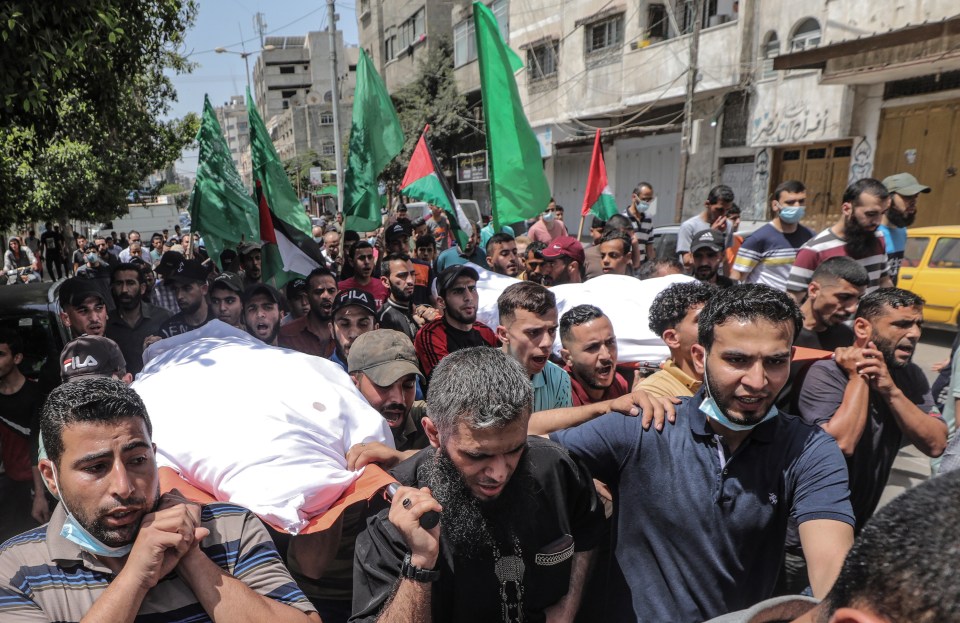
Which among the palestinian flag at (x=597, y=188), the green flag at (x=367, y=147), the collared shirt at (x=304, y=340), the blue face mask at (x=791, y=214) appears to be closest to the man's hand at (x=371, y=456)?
the collared shirt at (x=304, y=340)

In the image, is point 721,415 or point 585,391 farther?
point 585,391

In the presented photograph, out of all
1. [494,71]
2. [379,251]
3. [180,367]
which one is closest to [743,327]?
[180,367]

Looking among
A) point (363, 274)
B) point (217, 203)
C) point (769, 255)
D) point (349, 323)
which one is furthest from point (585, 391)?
point (217, 203)

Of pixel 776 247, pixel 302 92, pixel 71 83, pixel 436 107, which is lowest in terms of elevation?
pixel 776 247

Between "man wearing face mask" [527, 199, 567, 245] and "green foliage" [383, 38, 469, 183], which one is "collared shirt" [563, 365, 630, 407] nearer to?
"man wearing face mask" [527, 199, 567, 245]

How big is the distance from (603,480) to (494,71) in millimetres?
4351

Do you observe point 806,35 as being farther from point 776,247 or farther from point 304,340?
point 304,340

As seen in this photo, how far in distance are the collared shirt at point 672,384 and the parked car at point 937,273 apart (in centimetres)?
723

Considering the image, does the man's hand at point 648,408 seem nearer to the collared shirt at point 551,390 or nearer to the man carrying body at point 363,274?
the collared shirt at point 551,390

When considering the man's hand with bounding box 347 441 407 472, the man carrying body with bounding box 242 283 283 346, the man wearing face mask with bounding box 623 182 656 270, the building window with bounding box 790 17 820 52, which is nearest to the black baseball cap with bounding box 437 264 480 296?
the man carrying body with bounding box 242 283 283 346

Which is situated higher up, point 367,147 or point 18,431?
point 367,147

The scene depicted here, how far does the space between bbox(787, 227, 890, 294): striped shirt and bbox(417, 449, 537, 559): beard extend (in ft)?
10.8

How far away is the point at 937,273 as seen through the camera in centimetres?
846

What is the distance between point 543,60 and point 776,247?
18.2 meters
